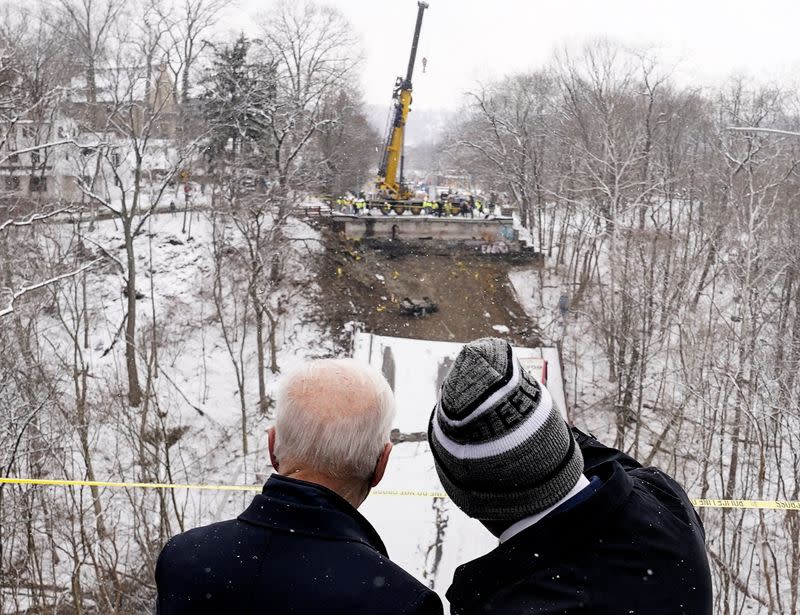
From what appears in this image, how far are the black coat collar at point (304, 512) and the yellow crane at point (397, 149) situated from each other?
2535 cm

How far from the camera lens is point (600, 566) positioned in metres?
1.39

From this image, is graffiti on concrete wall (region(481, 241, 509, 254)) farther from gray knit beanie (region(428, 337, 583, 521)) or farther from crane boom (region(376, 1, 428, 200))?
gray knit beanie (region(428, 337, 583, 521))

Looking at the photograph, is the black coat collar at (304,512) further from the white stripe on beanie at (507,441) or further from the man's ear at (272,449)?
the white stripe on beanie at (507,441)

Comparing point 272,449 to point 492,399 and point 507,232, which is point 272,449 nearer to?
point 492,399

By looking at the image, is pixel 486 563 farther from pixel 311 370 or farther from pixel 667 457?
pixel 667 457

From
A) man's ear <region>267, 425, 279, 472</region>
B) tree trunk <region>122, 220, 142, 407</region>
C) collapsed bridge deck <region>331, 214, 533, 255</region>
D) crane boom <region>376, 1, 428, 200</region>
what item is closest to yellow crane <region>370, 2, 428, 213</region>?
crane boom <region>376, 1, 428, 200</region>

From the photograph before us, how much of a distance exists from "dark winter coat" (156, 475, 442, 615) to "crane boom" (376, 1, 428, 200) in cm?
2540

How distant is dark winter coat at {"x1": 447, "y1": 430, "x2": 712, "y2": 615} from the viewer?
1349 millimetres

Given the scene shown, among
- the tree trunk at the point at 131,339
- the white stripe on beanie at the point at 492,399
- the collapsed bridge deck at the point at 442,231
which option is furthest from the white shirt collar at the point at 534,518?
the collapsed bridge deck at the point at 442,231

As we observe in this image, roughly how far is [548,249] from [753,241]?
41.8 ft

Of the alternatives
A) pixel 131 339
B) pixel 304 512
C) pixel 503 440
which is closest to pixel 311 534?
pixel 304 512

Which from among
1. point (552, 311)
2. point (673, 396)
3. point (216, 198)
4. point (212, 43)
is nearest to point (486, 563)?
point (673, 396)

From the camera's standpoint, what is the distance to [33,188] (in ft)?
79.9

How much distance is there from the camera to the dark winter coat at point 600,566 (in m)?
1.35
